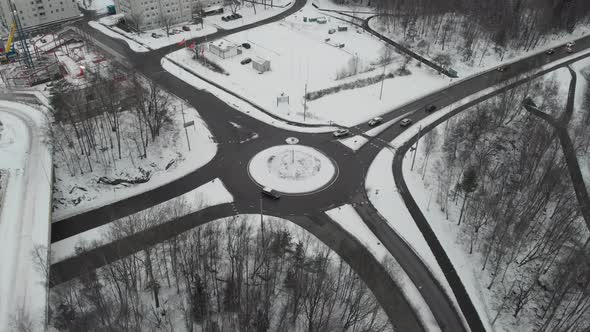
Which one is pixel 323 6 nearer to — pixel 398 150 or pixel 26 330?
pixel 398 150

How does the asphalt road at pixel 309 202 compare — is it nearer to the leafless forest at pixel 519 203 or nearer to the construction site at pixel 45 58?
the leafless forest at pixel 519 203

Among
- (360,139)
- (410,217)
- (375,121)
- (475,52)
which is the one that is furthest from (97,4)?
(410,217)

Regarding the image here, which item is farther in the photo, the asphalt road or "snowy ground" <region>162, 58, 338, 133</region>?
"snowy ground" <region>162, 58, 338, 133</region>

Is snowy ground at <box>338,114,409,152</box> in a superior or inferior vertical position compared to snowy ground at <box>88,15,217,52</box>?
inferior

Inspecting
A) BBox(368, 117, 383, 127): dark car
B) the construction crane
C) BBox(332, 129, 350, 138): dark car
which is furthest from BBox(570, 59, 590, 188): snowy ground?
the construction crane

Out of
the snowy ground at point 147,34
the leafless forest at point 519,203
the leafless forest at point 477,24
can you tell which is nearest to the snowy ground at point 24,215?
the snowy ground at point 147,34

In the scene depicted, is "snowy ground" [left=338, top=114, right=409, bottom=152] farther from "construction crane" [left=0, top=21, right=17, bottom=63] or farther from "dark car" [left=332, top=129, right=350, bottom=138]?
"construction crane" [left=0, top=21, right=17, bottom=63]

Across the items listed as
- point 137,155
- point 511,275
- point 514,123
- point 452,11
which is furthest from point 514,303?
point 452,11
